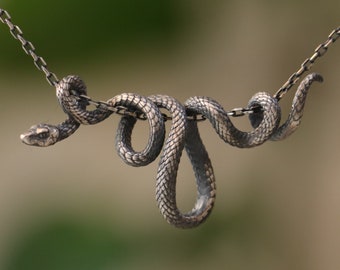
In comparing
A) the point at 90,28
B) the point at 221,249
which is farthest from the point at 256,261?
the point at 90,28

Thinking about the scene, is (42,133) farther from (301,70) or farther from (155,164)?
(155,164)

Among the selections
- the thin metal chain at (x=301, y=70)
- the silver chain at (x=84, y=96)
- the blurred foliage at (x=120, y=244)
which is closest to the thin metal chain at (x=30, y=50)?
the silver chain at (x=84, y=96)

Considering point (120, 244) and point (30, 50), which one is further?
point (120, 244)

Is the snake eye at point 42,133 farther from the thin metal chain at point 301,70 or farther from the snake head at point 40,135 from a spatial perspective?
the thin metal chain at point 301,70

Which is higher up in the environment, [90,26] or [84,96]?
[90,26]

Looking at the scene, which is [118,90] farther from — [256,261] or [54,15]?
[256,261]

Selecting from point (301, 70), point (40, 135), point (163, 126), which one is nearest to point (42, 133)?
point (40, 135)

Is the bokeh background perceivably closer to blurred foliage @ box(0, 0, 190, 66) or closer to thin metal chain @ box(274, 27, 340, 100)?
blurred foliage @ box(0, 0, 190, 66)
